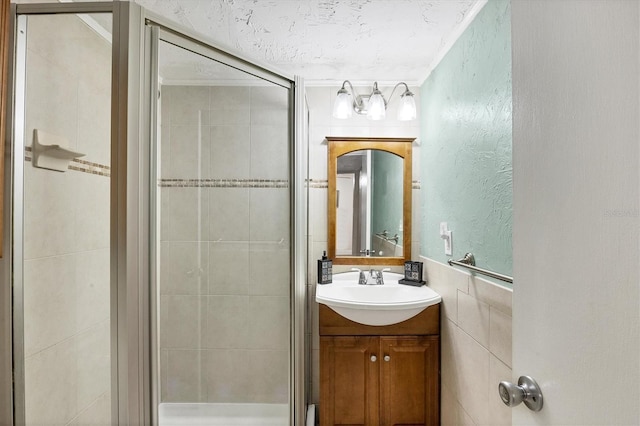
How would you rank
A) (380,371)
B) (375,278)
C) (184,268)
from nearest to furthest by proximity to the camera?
(184,268), (380,371), (375,278)

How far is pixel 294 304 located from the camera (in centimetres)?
156

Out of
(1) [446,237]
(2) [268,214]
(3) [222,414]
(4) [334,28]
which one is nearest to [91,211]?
(2) [268,214]

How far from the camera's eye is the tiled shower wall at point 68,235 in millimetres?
961

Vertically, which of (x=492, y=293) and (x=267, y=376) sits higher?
(x=492, y=293)

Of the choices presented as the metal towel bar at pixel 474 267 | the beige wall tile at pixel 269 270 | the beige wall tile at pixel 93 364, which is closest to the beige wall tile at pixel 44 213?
the beige wall tile at pixel 93 364

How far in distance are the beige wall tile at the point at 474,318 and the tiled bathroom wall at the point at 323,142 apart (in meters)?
0.69

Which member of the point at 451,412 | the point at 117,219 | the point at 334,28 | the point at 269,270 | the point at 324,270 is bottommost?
the point at 451,412

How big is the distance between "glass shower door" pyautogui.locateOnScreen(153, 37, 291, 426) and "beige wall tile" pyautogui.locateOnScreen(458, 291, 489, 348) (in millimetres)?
820

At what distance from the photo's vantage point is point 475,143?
1.47m

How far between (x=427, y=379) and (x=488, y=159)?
127cm

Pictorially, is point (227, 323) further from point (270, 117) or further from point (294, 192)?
point (270, 117)

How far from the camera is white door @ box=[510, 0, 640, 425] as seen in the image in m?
0.45

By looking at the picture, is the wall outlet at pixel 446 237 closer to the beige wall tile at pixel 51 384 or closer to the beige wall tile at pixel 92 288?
the beige wall tile at pixel 92 288

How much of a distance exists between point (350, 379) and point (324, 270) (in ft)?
2.10
